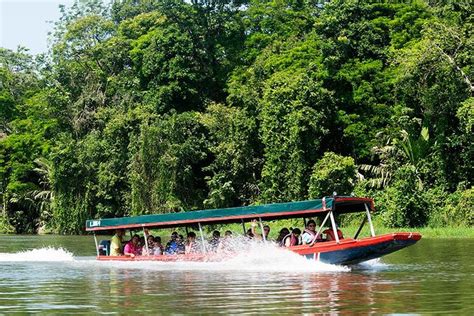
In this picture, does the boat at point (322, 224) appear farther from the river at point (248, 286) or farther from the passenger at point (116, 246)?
the passenger at point (116, 246)

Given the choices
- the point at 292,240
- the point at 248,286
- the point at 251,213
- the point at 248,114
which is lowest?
the point at 248,286

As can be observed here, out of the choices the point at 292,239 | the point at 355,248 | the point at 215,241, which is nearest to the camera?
the point at 355,248

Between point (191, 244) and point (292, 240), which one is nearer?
point (292, 240)

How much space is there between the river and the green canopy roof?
0.89m

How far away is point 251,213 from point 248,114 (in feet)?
89.3

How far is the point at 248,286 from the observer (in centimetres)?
1439

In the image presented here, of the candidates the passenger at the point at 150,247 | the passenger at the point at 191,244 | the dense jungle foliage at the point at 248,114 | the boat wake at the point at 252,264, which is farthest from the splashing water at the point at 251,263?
the dense jungle foliage at the point at 248,114

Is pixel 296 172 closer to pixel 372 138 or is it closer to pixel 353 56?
pixel 372 138

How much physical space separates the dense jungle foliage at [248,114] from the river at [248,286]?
52.3ft

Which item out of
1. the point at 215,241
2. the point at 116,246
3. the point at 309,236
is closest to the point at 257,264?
the point at 309,236

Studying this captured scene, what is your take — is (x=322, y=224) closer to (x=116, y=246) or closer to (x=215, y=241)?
(x=215, y=241)

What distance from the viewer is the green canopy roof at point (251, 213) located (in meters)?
18.1

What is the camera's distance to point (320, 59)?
43.9 m

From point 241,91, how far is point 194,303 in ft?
115
